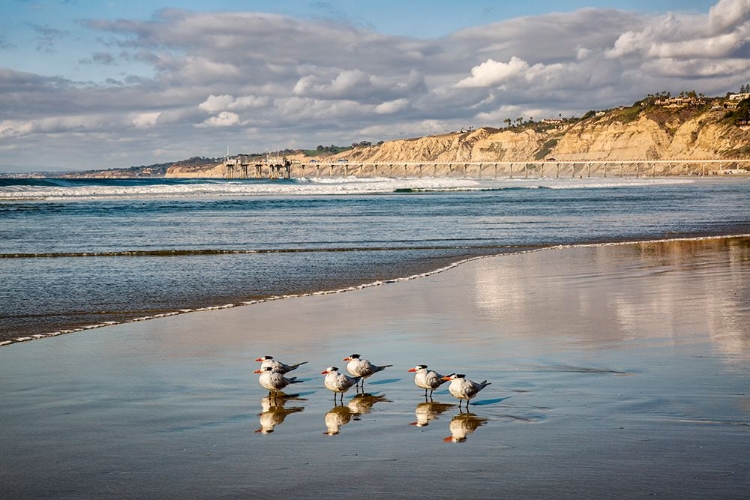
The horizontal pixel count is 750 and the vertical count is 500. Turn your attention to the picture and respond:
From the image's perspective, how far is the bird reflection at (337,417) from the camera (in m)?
5.79

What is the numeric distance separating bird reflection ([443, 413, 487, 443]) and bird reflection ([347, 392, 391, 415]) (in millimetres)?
737

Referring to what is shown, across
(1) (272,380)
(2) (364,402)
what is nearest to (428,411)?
(2) (364,402)

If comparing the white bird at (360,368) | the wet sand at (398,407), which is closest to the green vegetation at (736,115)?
the wet sand at (398,407)

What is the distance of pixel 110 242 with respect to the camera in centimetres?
2269

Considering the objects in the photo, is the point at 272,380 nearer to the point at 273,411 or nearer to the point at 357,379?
the point at 273,411

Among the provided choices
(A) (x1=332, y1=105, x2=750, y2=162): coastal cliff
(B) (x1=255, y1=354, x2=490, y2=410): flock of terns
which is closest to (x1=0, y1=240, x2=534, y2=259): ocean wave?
(B) (x1=255, y1=354, x2=490, y2=410): flock of terns

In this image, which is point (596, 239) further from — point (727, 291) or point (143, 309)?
point (143, 309)

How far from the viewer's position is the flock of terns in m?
6.09

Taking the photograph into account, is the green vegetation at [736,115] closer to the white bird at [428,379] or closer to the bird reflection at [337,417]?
the white bird at [428,379]

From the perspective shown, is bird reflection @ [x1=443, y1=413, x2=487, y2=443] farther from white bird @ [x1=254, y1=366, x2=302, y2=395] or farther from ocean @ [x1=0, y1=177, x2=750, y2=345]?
ocean @ [x1=0, y1=177, x2=750, y2=345]

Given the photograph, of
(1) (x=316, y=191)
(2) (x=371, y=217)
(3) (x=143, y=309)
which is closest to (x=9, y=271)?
(3) (x=143, y=309)

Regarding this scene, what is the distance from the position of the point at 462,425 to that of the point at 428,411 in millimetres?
476

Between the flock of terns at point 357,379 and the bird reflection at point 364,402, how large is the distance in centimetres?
11

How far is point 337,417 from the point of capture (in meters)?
6.12
